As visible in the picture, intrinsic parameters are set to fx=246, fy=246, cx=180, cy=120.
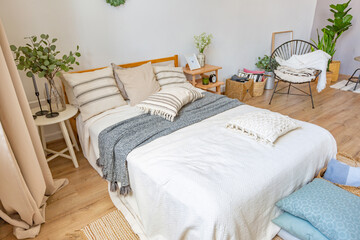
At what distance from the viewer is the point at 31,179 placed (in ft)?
5.43

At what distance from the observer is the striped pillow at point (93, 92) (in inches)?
86.4

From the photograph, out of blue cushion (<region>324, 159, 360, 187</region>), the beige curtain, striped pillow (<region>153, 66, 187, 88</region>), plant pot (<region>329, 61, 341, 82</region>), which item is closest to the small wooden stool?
striped pillow (<region>153, 66, 187, 88</region>)

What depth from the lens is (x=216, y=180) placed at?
127 cm

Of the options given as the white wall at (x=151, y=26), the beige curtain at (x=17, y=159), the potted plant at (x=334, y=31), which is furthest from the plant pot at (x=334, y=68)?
the beige curtain at (x=17, y=159)

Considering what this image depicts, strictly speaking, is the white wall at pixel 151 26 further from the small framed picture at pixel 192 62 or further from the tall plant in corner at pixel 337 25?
the tall plant in corner at pixel 337 25

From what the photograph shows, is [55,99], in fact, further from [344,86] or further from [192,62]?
[344,86]

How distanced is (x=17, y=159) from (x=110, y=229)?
2.46 feet

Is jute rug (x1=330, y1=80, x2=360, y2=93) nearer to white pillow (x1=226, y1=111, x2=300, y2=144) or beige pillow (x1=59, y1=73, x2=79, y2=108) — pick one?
white pillow (x1=226, y1=111, x2=300, y2=144)

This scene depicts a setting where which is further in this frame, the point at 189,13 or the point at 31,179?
the point at 189,13

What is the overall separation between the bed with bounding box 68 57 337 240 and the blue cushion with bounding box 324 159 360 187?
0.08 meters

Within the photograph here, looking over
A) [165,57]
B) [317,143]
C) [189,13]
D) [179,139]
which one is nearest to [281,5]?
[189,13]

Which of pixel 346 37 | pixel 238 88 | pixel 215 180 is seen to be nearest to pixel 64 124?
pixel 215 180

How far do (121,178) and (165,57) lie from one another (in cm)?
195

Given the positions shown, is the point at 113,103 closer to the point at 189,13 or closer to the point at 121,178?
the point at 121,178
